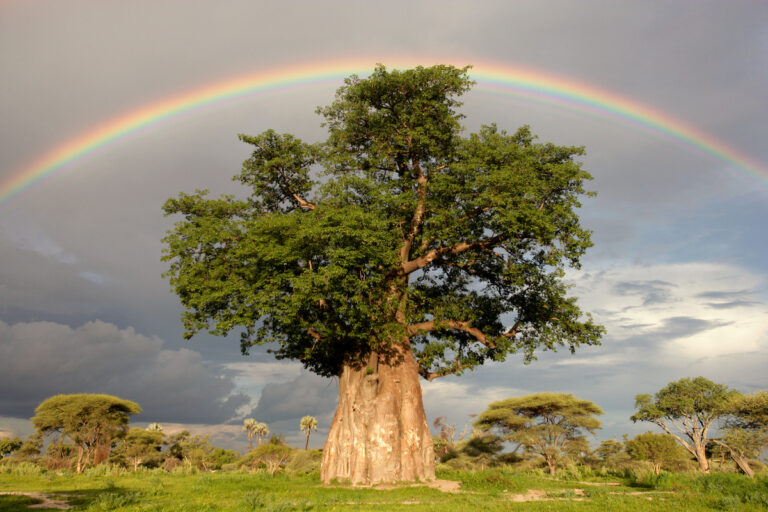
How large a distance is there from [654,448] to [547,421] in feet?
29.2

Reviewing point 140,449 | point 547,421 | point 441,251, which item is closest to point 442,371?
point 441,251

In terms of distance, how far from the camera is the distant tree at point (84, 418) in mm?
44969

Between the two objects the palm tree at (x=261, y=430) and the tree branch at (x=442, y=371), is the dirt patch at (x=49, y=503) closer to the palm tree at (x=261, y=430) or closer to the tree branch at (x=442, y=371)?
the tree branch at (x=442, y=371)

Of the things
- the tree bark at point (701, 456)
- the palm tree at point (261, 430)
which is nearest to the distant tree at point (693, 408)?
the tree bark at point (701, 456)

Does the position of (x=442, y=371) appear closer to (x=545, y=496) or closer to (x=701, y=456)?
(x=545, y=496)

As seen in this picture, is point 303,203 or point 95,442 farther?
point 95,442

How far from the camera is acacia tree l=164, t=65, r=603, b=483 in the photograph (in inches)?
714

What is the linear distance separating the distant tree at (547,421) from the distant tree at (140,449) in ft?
120

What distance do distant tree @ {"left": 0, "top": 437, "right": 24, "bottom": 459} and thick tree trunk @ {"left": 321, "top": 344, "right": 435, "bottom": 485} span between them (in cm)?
5245

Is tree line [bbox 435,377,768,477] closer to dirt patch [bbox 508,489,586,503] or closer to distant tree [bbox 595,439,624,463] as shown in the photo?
distant tree [bbox 595,439,624,463]

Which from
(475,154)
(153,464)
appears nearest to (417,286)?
(475,154)

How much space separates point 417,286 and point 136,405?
38.2 metres

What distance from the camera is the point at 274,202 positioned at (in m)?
24.5

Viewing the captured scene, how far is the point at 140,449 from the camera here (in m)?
52.2
